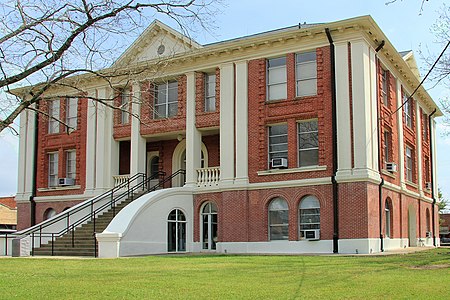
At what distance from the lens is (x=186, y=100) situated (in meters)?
29.3

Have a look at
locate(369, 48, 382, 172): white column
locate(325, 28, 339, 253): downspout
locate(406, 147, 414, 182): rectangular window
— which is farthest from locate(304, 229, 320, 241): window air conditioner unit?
locate(406, 147, 414, 182): rectangular window

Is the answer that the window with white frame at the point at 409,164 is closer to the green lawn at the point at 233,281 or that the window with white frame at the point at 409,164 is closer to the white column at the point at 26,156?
the green lawn at the point at 233,281

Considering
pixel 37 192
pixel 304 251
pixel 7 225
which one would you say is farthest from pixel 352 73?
pixel 7 225

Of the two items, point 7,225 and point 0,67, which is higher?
point 0,67

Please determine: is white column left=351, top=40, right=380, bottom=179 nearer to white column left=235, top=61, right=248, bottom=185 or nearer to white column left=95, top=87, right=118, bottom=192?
white column left=235, top=61, right=248, bottom=185

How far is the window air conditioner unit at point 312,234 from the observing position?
81.3ft

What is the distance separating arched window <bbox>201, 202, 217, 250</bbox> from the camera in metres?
28.1

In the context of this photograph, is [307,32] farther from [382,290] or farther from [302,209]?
[382,290]

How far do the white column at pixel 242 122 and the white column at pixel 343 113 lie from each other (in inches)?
162

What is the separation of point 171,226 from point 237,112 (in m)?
5.59

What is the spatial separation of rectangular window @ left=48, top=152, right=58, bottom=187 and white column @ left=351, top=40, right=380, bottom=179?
16.5 m

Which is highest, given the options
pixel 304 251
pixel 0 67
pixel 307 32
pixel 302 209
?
pixel 307 32

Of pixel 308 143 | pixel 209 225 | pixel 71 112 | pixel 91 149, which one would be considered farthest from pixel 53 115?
pixel 308 143

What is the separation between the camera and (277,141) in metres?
27.0
